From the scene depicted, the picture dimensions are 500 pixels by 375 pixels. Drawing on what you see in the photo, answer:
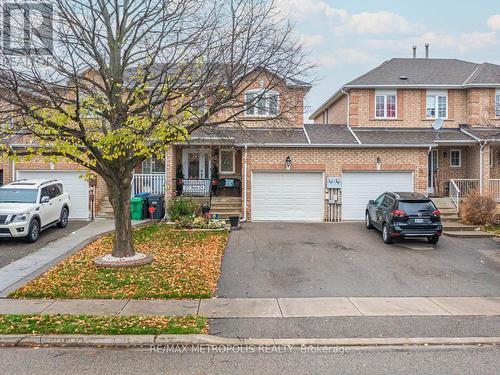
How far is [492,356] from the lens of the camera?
19.5ft

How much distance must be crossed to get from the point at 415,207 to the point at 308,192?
18.8ft

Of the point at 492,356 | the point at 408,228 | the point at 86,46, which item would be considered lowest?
the point at 492,356

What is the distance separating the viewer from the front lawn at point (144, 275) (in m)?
8.64

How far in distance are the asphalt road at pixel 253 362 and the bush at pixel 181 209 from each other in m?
11.8

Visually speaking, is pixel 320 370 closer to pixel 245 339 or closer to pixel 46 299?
pixel 245 339

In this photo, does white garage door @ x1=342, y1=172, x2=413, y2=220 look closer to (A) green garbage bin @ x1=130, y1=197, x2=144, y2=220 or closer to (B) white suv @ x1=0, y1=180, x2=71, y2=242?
(A) green garbage bin @ x1=130, y1=197, x2=144, y2=220

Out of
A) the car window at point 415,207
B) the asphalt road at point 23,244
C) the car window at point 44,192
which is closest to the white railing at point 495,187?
the car window at point 415,207

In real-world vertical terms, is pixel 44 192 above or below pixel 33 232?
above

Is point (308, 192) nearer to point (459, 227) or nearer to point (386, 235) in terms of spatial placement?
point (386, 235)

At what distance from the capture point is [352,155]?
18922 millimetres

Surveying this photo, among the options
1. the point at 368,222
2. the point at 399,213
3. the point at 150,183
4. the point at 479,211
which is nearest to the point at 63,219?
the point at 150,183

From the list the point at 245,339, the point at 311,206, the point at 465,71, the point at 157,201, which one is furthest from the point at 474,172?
the point at 245,339

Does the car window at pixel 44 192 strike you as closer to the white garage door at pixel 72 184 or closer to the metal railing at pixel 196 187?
the white garage door at pixel 72 184

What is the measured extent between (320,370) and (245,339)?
4.69ft
